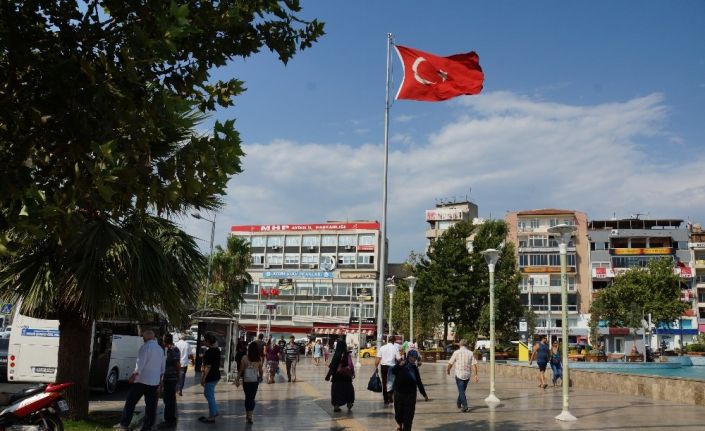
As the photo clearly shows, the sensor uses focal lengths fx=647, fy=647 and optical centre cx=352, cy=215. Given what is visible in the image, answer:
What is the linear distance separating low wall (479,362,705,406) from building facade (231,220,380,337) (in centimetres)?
6466

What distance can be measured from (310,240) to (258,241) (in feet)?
29.3

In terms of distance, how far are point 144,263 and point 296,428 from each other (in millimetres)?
3986

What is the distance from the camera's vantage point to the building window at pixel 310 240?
9638 centimetres

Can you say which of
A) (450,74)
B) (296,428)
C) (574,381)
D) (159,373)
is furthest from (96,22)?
(574,381)

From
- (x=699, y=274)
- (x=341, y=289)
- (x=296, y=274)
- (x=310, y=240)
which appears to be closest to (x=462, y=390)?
(x=699, y=274)

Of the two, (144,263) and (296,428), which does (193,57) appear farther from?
(296,428)

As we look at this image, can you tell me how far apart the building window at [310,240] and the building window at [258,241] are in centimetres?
682

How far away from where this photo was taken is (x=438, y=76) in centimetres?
1905

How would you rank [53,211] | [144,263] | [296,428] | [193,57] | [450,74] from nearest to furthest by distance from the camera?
[53,211], [193,57], [144,263], [296,428], [450,74]

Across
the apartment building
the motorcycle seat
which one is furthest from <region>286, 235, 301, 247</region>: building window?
the motorcycle seat

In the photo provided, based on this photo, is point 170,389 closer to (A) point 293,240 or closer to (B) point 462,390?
(B) point 462,390

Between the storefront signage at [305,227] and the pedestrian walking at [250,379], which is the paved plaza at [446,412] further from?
the storefront signage at [305,227]

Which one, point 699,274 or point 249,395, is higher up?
point 699,274

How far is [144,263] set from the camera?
9836mm
